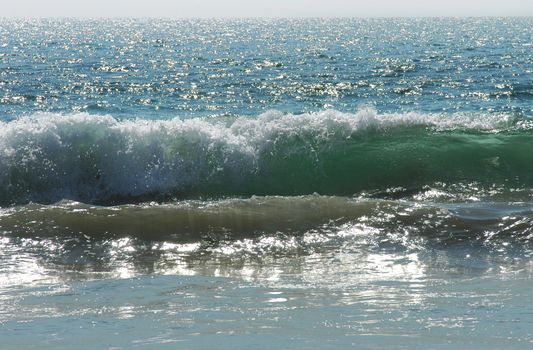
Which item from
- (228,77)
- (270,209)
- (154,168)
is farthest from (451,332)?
(228,77)

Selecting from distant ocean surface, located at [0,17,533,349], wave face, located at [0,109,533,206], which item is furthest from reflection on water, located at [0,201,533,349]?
wave face, located at [0,109,533,206]

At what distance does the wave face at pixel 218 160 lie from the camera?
13570 millimetres

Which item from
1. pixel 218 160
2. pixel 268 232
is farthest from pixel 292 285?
pixel 218 160

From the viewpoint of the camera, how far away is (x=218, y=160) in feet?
46.0

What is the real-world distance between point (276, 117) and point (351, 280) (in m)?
7.55

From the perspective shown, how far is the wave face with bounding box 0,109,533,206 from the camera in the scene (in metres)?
13.6

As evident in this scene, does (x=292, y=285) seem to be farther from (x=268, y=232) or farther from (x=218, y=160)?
(x=218, y=160)

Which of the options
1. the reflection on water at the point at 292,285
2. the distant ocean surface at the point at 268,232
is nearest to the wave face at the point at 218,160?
→ the distant ocean surface at the point at 268,232

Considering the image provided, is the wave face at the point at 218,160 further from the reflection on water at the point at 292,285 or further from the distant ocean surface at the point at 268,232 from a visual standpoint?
the reflection on water at the point at 292,285

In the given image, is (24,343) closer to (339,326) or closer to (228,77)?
(339,326)

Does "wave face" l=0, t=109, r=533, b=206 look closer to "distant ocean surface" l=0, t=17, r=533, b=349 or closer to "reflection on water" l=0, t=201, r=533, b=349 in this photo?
"distant ocean surface" l=0, t=17, r=533, b=349

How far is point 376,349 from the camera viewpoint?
16.7 feet

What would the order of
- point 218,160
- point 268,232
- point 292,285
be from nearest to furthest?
Answer: point 292,285, point 268,232, point 218,160

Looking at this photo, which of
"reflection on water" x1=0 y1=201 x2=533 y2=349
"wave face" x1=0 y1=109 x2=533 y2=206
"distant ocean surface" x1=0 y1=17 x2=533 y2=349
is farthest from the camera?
"wave face" x1=0 y1=109 x2=533 y2=206
